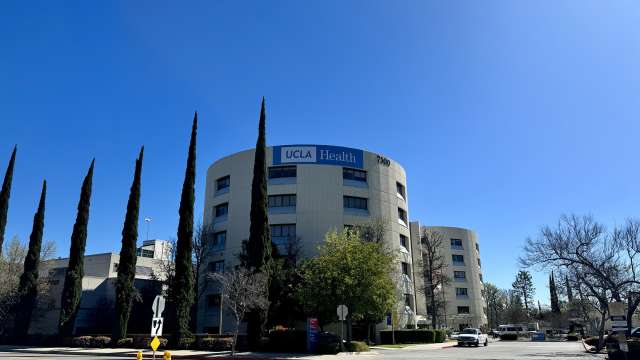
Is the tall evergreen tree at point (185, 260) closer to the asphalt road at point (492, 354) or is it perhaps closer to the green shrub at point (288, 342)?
the green shrub at point (288, 342)

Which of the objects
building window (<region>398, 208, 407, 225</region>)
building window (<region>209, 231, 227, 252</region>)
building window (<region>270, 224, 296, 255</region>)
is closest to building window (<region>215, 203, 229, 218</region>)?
building window (<region>209, 231, 227, 252</region>)

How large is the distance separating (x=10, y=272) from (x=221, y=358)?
29.8 meters

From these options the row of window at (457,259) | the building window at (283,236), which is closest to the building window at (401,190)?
the building window at (283,236)

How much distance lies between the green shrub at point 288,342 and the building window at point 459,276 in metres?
59.6

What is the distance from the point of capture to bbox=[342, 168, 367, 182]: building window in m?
49.4

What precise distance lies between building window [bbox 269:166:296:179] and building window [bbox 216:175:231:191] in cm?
551

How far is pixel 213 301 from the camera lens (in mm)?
47906

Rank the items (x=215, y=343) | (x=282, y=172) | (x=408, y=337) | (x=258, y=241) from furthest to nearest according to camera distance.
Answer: (x=282, y=172) → (x=408, y=337) → (x=258, y=241) → (x=215, y=343)

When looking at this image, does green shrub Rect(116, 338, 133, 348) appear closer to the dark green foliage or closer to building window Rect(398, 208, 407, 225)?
the dark green foliage

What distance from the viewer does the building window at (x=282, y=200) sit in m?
47.8

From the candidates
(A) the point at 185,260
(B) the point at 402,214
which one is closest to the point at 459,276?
(B) the point at 402,214

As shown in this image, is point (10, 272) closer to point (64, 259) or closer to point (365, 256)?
point (64, 259)

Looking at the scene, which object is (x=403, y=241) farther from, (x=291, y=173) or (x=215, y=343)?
(x=215, y=343)

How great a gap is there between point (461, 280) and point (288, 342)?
60.9 m
